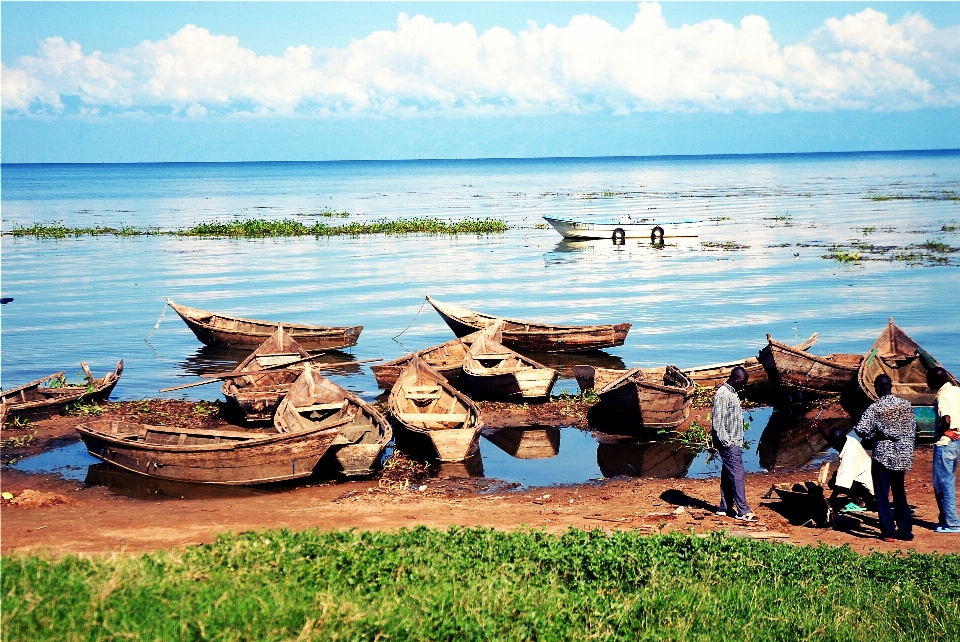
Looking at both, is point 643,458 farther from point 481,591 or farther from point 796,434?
point 481,591

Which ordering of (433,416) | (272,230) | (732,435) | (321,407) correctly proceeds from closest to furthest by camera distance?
(732,435) → (321,407) → (433,416) → (272,230)

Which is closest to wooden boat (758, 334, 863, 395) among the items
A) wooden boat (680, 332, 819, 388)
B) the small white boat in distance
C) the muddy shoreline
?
wooden boat (680, 332, 819, 388)

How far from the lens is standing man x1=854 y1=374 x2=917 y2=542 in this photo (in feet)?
35.6

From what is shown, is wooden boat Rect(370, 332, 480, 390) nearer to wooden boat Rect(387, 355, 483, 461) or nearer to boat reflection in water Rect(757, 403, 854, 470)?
wooden boat Rect(387, 355, 483, 461)

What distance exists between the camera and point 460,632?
792 centimetres

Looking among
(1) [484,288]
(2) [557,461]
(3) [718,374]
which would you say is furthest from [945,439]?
(1) [484,288]

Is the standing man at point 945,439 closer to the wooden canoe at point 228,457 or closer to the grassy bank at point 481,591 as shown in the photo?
the grassy bank at point 481,591

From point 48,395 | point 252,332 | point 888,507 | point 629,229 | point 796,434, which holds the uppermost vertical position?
point 629,229

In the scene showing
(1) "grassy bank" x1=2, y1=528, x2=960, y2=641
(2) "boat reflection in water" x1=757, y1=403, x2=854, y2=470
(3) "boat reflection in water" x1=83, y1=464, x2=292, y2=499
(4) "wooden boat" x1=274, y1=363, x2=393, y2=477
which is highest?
(1) "grassy bank" x1=2, y1=528, x2=960, y2=641

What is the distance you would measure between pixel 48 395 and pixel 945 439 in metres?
16.9

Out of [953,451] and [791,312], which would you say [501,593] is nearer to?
[953,451]

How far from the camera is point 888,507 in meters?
11.3

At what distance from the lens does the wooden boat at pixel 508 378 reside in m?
19.7

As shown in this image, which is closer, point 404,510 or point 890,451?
point 890,451
